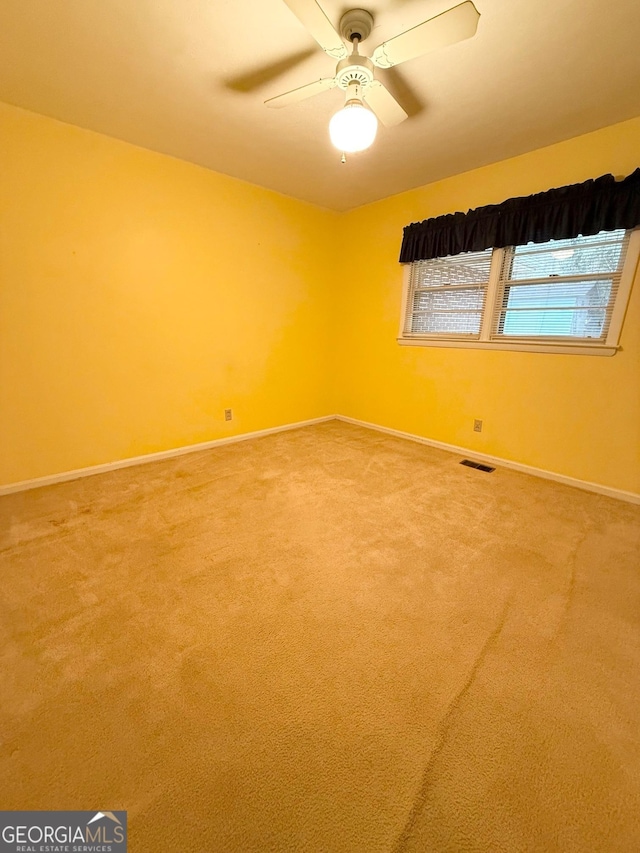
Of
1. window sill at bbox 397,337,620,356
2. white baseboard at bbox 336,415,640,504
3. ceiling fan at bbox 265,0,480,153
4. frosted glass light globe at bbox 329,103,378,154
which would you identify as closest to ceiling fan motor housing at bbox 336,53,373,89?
ceiling fan at bbox 265,0,480,153

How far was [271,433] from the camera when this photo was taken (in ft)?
13.0

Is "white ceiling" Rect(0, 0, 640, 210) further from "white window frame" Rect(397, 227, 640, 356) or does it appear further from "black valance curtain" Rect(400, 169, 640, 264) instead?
"white window frame" Rect(397, 227, 640, 356)

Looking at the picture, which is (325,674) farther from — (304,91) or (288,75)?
(288,75)

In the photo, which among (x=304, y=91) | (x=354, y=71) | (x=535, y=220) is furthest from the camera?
(x=535, y=220)

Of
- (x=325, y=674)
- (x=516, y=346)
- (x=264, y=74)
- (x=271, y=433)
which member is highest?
(x=264, y=74)

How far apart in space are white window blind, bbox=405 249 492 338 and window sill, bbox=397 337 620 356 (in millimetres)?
89

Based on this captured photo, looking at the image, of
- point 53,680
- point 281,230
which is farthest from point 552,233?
point 53,680

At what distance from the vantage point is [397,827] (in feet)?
2.75

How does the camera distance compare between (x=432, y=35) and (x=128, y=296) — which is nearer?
(x=432, y=35)

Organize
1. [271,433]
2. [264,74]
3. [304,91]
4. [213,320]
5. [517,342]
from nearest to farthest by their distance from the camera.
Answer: [304,91] < [264,74] < [517,342] < [213,320] < [271,433]

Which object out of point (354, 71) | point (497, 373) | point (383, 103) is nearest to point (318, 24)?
point (354, 71)

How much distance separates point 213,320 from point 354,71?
2170 mm

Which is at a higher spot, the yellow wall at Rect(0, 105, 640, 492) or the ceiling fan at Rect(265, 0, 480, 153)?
the ceiling fan at Rect(265, 0, 480, 153)

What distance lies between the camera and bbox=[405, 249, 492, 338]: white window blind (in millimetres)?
3049
